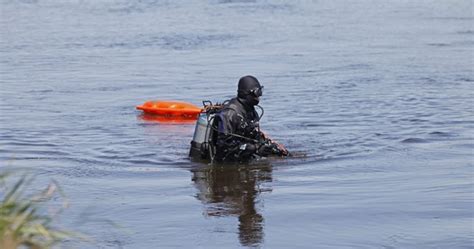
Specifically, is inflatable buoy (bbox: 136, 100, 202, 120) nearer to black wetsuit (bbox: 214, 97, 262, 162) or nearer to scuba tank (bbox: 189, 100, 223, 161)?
scuba tank (bbox: 189, 100, 223, 161)

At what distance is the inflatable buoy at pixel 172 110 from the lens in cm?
1602

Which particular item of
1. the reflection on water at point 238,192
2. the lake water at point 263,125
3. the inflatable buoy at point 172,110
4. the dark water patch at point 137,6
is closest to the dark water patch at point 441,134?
the lake water at point 263,125

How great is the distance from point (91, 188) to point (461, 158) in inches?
178

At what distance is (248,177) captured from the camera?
11.6m

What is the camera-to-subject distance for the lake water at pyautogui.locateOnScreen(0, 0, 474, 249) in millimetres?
9125

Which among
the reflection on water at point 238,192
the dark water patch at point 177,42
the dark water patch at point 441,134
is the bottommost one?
the reflection on water at point 238,192

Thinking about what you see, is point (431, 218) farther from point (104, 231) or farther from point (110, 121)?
point (110, 121)

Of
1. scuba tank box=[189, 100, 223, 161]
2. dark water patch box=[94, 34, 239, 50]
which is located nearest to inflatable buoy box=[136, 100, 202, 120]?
scuba tank box=[189, 100, 223, 161]

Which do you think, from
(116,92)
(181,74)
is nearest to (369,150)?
(116,92)

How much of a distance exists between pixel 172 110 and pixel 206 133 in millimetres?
4235

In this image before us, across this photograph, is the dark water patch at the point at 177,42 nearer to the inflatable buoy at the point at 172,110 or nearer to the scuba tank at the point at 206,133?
the inflatable buoy at the point at 172,110

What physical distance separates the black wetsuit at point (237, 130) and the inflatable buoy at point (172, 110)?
418cm

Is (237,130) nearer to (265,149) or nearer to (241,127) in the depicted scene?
(241,127)

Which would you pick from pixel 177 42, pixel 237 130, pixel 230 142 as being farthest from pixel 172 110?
pixel 177 42
